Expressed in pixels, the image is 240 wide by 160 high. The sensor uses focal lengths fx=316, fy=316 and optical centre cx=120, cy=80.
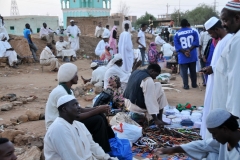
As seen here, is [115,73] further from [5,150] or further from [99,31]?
[99,31]

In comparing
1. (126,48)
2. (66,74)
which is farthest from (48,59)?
(66,74)

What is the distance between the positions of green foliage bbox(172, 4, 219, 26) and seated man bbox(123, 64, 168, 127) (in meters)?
37.6

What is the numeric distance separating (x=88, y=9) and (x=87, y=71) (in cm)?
3418

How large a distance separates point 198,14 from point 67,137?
45.0 m

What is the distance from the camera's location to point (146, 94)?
202 inches

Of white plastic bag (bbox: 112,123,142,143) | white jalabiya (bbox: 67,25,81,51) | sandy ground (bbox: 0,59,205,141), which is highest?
white jalabiya (bbox: 67,25,81,51)

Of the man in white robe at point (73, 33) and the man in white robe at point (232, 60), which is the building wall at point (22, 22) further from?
the man in white robe at point (232, 60)

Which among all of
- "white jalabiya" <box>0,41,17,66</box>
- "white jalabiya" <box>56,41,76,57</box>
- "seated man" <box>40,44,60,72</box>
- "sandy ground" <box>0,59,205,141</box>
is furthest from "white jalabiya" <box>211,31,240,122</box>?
"white jalabiya" <box>56,41,76,57</box>

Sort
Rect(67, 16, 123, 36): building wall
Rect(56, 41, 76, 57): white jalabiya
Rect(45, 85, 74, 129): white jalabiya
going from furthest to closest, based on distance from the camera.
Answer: Rect(67, 16, 123, 36): building wall → Rect(56, 41, 76, 57): white jalabiya → Rect(45, 85, 74, 129): white jalabiya

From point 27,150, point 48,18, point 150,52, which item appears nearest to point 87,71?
point 150,52

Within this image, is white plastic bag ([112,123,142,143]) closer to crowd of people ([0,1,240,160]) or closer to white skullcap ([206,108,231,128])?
crowd of people ([0,1,240,160])

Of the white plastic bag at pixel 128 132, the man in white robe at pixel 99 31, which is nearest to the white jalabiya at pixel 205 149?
the white plastic bag at pixel 128 132

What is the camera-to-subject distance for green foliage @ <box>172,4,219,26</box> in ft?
138

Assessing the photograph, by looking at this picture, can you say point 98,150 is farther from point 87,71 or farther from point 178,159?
point 87,71
